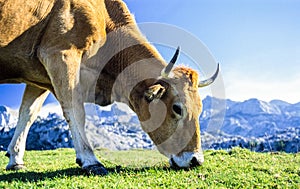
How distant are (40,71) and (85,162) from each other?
255 cm

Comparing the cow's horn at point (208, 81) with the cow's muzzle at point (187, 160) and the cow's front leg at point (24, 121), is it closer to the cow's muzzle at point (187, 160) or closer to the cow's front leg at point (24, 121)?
the cow's muzzle at point (187, 160)

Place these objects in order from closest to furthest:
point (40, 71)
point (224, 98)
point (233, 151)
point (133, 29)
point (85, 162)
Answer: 1. point (85, 162)
2. point (40, 71)
3. point (133, 29)
4. point (224, 98)
5. point (233, 151)

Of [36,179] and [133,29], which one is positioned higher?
[133,29]

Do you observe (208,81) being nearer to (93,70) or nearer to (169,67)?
(169,67)

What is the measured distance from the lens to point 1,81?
31.5 ft

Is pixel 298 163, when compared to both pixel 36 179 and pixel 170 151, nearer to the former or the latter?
pixel 170 151

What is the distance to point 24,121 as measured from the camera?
10.7 metres

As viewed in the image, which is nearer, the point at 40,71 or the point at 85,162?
the point at 85,162

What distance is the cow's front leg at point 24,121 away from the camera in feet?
33.7

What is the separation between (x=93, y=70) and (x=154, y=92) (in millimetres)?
1844

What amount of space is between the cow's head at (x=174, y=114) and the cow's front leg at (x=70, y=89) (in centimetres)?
164

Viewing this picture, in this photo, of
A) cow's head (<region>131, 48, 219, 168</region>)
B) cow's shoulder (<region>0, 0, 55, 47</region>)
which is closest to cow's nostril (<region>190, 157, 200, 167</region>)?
cow's head (<region>131, 48, 219, 168</region>)

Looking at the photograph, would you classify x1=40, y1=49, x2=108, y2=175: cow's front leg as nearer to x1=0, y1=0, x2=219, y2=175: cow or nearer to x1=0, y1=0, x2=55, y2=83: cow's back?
x1=0, y1=0, x2=219, y2=175: cow

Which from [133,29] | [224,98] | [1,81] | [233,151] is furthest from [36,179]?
[233,151]
